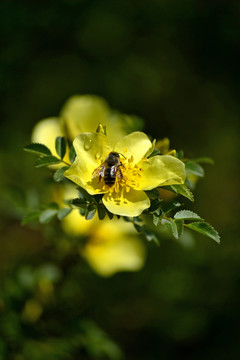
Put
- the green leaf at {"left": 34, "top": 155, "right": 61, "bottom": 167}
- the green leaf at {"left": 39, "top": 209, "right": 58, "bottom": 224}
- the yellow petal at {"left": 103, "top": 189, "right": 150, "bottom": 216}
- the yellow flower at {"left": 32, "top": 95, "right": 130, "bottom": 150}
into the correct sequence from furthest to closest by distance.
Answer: the yellow flower at {"left": 32, "top": 95, "right": 130, "bottom": 150} → the green leaf at {"left": 39, "top": 209, "right": 58, "bottom": 224} → the green leaf at {"left": 34, "top": 155, "right": 61, "bottom": 167} → the yellow petal at {"left": 103, "top": 189, "right": 150, "bottom": 216}

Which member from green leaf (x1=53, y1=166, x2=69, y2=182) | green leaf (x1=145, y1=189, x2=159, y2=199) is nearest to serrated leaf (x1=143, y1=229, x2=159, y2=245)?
green leaf (x1=145, y1=189, x2=159, y2=199)

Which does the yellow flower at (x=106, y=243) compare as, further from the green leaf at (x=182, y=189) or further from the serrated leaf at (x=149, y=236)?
the green leaf at (x=182, y=189)

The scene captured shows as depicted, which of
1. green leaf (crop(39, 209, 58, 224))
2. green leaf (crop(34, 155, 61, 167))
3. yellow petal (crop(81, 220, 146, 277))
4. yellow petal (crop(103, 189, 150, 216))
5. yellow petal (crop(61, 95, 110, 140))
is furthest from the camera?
yellow petal (crop(81, 220, 146, 277))

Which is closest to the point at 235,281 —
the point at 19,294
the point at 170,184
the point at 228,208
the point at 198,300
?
the point at 198,300

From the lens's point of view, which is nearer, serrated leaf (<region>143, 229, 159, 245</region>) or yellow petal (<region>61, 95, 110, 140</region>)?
serrated leaf (<region>143, 229, 159, 245</region>)

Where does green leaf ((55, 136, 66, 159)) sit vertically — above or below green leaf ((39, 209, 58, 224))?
above

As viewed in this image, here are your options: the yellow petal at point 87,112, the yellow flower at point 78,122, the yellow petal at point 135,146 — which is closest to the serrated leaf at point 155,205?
the yellow petal at point 135,146

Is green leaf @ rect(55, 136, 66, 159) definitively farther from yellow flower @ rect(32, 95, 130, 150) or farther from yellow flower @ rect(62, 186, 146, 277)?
yellow flower @ rect(62, 186, 146, 277)
